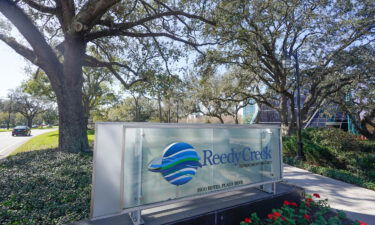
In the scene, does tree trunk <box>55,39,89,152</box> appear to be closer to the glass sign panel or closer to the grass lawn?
the grass lawn

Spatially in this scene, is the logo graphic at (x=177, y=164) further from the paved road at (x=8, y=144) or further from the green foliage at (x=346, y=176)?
the paved road at (x=8, y=144)

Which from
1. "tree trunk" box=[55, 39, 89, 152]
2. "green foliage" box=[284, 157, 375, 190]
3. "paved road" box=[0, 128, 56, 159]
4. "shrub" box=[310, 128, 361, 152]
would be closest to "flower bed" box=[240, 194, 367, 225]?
"green foliage" box=[284, 157, 375, 190]

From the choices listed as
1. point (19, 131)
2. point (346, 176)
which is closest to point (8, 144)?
point (19, 131)

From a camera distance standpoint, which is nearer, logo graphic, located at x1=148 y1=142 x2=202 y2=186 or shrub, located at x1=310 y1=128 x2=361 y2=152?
logo graphic, located at x1=148 y1=142 x2=202 y2=186

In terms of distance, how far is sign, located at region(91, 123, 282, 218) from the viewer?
7.84 ft

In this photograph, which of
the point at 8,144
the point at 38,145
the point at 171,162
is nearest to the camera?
the point at 171,162

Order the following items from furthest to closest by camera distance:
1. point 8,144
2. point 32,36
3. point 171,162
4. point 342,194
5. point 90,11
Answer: point 8,144
point 32,36
point 90,11
point 342,194
point 171,162

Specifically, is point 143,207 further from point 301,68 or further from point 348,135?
point 301,68

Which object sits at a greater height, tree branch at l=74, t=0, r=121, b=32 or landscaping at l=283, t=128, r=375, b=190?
tree branch at l=74, t=0, r=121, b=32

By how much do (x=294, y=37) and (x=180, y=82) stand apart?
6.34m

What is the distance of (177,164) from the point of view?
111 inches

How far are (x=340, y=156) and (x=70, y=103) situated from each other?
9.97 metres

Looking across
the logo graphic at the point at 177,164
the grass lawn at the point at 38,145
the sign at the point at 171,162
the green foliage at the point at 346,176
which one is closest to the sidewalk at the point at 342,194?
the green foliage at the point at 346,176

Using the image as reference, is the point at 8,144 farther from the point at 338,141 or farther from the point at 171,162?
the point at 338,141
